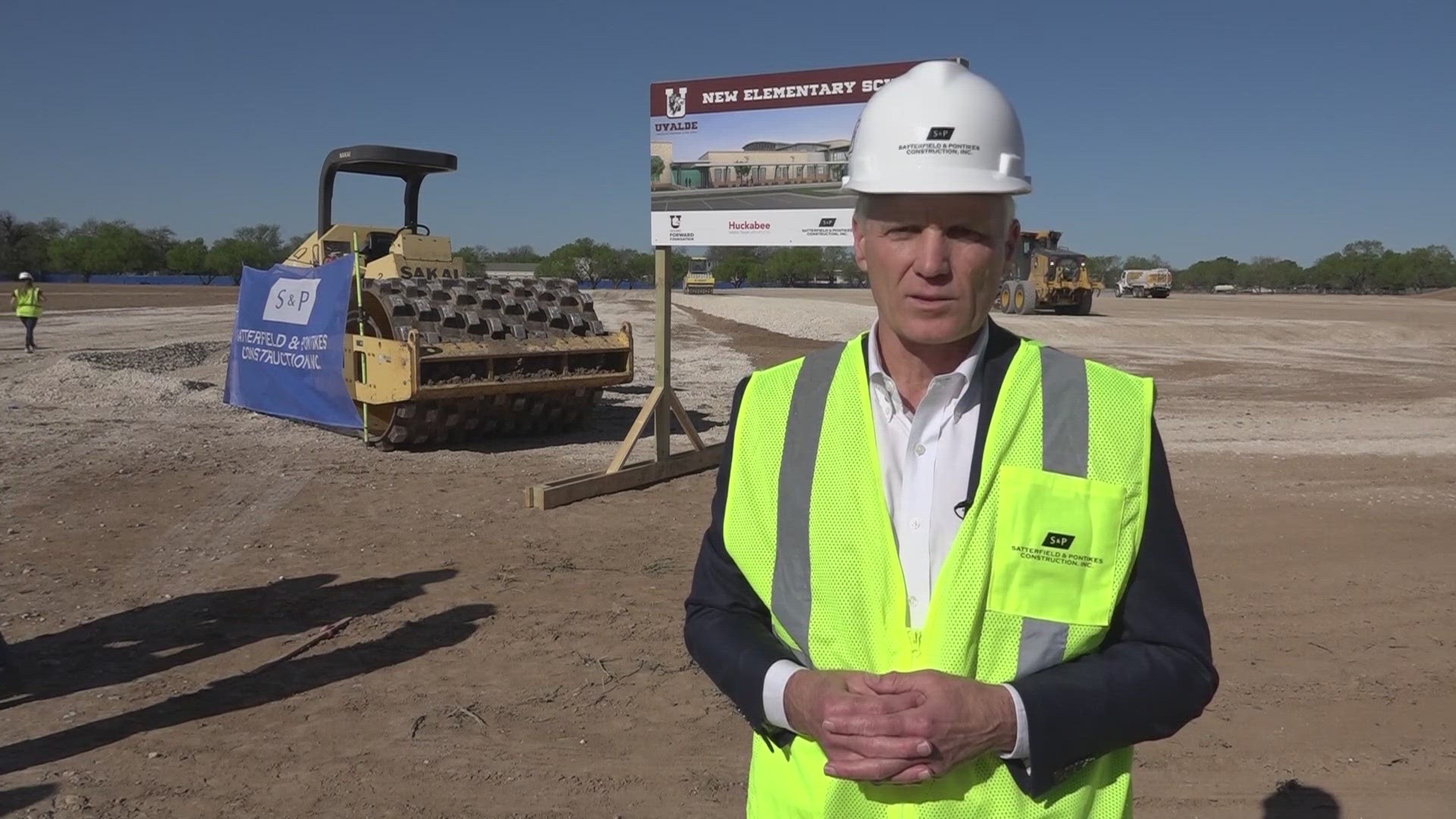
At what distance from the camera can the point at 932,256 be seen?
1.72 meters

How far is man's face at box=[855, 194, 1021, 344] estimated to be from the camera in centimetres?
174

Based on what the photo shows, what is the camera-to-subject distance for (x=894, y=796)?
5.39 ft

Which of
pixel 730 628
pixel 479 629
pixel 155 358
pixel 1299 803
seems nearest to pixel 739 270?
pixel 155 358

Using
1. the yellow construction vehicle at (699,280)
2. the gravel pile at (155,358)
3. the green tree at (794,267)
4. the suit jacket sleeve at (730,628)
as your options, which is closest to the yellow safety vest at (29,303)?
the gravel pile at (155,358)

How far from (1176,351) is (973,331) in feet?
78.3

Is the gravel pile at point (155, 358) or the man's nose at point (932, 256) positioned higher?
the man's nose at point (932, 256)

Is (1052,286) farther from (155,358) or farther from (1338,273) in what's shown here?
(1338,273)

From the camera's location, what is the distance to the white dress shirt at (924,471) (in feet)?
5.63

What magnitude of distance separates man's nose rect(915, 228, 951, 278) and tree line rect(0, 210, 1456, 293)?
78.1 m

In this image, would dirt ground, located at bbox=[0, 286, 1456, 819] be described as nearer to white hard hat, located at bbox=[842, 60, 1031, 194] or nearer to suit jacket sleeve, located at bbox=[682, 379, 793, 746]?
suit jacket sleeve, located at bbox=[682, 379, 793, 746]

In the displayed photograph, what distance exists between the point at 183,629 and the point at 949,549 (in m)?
4.98

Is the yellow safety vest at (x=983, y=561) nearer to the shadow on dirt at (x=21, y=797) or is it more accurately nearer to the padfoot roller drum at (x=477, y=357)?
the shadow on dirt at (x=21, y=797)

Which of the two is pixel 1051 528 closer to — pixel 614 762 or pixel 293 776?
pixel 614 762

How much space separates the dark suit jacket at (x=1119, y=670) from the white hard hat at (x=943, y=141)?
0.29m
